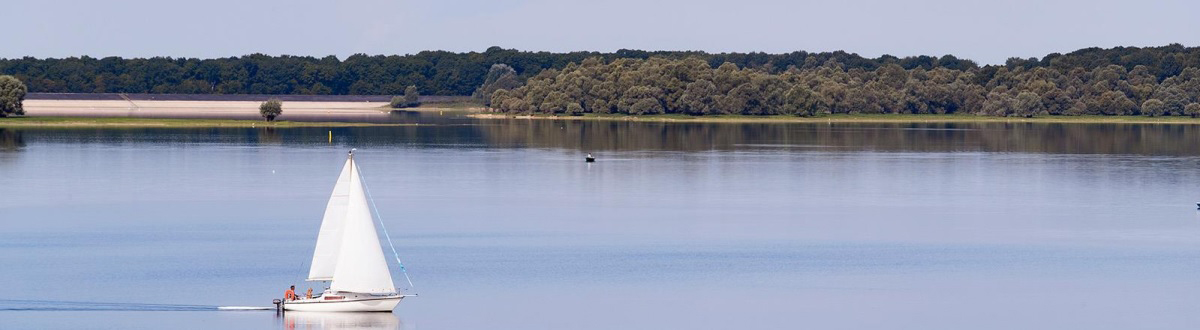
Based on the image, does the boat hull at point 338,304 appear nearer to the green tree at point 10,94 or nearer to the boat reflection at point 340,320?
the boat reflection at point 340,320

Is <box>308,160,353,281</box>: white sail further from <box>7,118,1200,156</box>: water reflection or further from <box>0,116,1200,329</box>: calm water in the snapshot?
<box>7,118,1200,156</box>: water reflection

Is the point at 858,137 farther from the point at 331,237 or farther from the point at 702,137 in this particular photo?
the point at 331,237

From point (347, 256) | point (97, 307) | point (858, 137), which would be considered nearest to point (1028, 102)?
point (858, 137)

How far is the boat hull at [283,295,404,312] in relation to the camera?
3706 cm

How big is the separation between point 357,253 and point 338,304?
1278 millimetres

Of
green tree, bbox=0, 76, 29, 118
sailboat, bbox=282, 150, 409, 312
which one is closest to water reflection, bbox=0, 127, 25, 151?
green tree, bbox=0, 76, 29, 118

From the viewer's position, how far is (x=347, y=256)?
36.8 meters

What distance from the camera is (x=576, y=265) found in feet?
151

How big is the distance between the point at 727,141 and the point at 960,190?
55969 mm

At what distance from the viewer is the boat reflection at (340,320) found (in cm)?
3597

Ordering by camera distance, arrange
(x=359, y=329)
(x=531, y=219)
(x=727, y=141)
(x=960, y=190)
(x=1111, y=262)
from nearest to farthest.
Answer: (x=359, y=329)
(x=1111, y=262)
(x=531, y=219)
(x=960, y=190)
(x=727, y=141)

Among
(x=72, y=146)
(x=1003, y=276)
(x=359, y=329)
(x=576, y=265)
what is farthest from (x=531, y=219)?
(x=72, y=146)

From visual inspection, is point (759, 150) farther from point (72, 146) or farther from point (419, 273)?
point (419, 273)

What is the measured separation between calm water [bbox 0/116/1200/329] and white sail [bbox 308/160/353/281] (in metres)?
1.05
